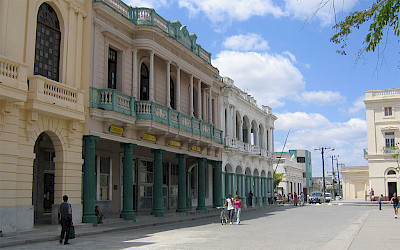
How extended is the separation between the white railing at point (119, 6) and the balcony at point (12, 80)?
23.5ft

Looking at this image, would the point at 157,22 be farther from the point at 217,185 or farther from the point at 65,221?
the point at 217,185

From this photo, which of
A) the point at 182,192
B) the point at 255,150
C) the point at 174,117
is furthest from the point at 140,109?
the point at 255,150

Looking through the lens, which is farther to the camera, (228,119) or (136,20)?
(228,119)

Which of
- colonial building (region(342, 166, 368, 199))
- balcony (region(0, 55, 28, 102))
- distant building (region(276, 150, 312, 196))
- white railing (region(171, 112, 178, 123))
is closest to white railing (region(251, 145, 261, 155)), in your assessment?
distant building (region(276, 150, 312, 196))

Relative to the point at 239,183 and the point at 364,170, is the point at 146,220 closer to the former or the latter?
the point at 239,183

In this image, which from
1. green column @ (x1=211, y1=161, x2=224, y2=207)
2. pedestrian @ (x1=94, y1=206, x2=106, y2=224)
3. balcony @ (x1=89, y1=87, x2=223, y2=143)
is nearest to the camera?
pedestrian @ (x1=94, y1=206, x2=106, y2=224)

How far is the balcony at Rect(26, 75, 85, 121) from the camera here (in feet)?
49.8

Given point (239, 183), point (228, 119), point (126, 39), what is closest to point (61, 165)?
point (126, 39)

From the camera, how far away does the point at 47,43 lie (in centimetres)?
1702

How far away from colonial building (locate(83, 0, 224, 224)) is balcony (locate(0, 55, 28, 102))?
4101mm

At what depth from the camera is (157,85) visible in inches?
981

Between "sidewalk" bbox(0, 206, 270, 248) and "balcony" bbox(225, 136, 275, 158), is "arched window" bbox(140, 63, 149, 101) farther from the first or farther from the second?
"balcony" bbox(225, 136, 275, 158)

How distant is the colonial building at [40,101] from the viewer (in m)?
14.3

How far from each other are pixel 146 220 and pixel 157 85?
305 inches
